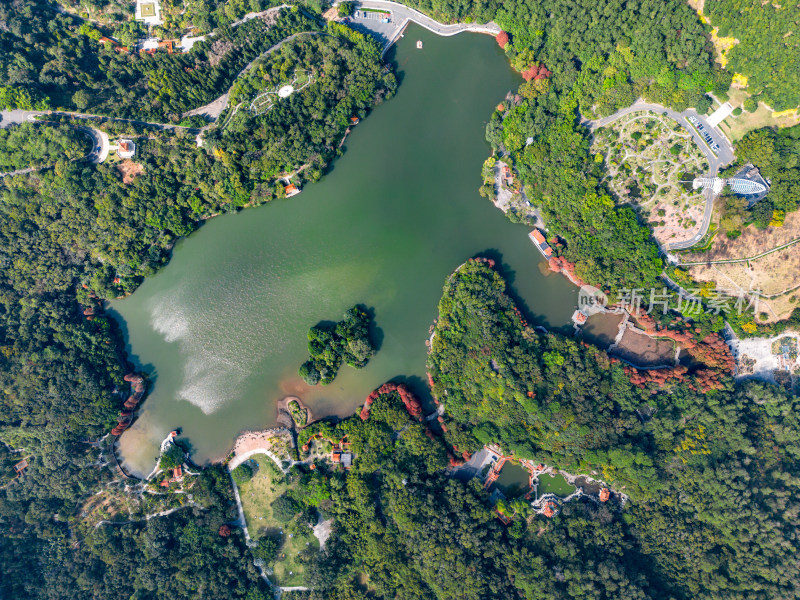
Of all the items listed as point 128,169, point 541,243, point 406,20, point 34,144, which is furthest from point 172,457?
point 406,20

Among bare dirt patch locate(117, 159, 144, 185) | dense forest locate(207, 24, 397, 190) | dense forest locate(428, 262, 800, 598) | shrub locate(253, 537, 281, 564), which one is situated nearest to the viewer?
dense forest locate(428, 262, 800, 598)

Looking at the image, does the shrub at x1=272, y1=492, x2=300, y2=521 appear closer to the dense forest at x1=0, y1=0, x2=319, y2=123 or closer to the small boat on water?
the small boat on water

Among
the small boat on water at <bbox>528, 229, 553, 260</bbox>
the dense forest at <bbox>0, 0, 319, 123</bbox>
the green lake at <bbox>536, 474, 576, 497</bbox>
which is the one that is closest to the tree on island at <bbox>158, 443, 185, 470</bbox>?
the dense forest at <bbox>0, 0, 319, 123</bbox>

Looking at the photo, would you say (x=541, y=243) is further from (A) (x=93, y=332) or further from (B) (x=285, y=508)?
(A) (x=93, y=332)

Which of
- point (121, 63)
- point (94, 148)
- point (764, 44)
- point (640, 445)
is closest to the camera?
point (764, 44)

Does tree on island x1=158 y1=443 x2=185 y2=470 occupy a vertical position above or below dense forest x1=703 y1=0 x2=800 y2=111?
below

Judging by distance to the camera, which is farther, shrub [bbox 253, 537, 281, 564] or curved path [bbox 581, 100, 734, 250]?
shrub [bbox 253, 537, 281, 564]

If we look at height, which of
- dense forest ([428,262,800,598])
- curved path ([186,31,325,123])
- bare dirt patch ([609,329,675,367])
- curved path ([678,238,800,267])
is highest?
curved path ([678,238,800,267])
